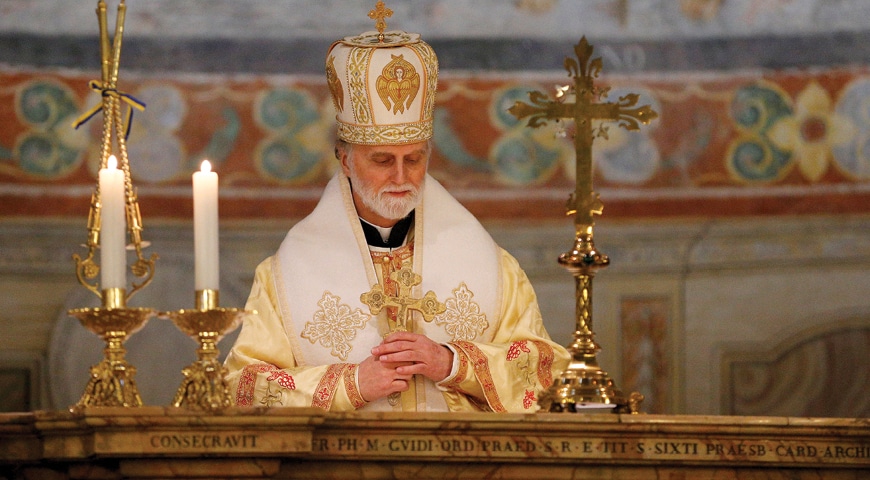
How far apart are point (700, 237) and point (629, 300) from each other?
450 millimetres

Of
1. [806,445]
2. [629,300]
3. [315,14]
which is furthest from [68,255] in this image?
[806,445]

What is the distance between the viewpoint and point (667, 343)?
823 cm

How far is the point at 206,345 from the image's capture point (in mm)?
4305

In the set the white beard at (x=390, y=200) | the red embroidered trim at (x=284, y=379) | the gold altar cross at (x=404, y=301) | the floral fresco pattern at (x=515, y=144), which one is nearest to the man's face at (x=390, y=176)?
the white beard at (x=390, y=200)

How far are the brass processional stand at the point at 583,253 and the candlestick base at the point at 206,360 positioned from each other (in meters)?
0.89

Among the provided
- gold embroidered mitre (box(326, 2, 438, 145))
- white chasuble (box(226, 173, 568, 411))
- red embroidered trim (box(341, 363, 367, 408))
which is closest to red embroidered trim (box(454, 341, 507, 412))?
white chasuble (box(226, 173, 568, 411))

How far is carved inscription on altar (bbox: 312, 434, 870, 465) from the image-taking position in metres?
4.31

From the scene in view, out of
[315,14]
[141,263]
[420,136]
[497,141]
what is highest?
[315,14]

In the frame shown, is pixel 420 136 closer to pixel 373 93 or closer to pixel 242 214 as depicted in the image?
pixel 373 93

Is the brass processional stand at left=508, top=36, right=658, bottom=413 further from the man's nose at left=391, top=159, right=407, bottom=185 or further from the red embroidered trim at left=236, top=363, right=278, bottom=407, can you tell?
the red embroidered trim at left=236, top=363, right=278, bottom=407

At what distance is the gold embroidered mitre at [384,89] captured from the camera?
5.64 meters

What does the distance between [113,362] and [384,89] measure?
1630mm

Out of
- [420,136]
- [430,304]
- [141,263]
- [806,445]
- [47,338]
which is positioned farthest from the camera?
[47,338]

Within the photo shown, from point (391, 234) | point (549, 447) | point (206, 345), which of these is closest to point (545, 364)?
point (391, 234)
